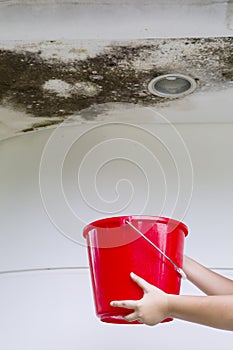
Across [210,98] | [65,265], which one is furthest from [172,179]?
[65,265]

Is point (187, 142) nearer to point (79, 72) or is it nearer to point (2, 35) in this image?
point (79, 72)

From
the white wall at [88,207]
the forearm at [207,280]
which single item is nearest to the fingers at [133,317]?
the forearm at [207,280]

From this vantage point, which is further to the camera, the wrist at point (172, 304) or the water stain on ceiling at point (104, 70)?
the water stain on ceiling at point (104, 70)

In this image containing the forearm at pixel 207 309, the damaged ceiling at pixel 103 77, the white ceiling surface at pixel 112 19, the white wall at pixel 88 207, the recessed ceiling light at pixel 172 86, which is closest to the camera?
the forearm at pixel 207 309

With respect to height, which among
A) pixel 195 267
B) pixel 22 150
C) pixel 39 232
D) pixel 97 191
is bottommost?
pixel 195 267

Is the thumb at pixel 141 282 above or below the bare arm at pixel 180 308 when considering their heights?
above

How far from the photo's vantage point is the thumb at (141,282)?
4.75ft

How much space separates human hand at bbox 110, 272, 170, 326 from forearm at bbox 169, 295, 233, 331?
0.07 ft

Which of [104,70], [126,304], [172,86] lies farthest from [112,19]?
[126,304]

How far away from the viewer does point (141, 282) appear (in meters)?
1.47

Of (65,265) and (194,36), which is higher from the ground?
(194,36)

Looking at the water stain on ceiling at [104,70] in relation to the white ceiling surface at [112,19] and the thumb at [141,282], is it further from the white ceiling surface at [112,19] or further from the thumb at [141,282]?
the thumb at [141,282]

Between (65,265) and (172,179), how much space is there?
1.97ft

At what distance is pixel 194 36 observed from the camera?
1712 millimetres
